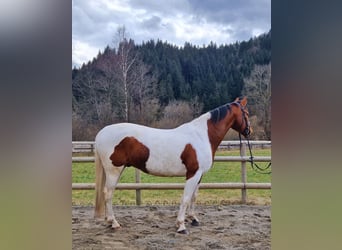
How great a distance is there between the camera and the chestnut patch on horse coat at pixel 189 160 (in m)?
1.72

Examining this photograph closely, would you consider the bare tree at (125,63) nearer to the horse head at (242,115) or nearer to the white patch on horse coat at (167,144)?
the white patch on horse coat at (167,144)

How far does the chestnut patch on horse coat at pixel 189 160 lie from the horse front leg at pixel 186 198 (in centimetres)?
3

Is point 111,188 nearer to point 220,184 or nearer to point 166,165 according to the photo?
point 166,165

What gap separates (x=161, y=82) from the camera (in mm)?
1669

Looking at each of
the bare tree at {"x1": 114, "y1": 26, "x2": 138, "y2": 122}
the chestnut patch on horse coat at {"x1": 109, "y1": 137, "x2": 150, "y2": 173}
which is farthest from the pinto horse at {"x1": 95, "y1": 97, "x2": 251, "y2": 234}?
the bare tree at {"x1": 114, "y1": 26, "x2": 138, "y2": 122}

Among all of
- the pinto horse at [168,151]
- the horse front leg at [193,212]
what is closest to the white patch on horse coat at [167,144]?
the pinto horse at [168,151]

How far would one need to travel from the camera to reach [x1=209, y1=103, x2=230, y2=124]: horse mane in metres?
1.72

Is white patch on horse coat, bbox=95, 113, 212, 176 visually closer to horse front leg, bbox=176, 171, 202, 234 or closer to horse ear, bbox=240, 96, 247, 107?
horse front leg, bbox=176, 171, 202, 234
